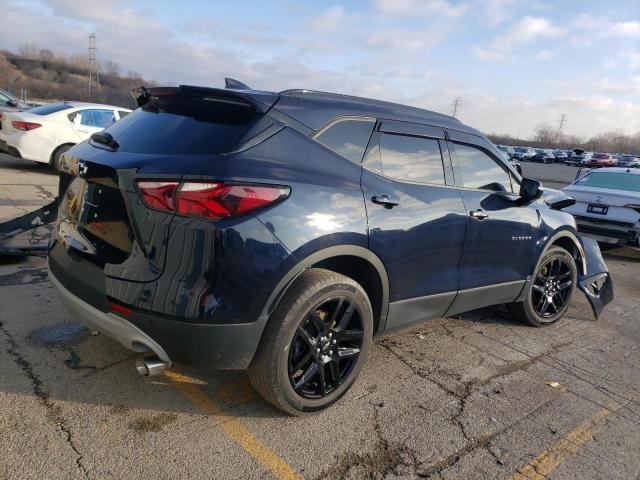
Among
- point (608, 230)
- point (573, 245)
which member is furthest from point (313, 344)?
point (608, 230)

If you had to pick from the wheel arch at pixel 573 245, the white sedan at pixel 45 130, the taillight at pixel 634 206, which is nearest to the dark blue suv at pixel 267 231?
the wheel arch at pixel 573 245

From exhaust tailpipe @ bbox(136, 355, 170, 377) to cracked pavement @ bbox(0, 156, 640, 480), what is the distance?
0.36 metres

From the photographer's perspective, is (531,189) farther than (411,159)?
Yes

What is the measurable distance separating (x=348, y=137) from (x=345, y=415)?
1.70 meters

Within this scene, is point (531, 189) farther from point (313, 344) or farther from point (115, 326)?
point (115, 326)

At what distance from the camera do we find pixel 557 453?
284 cm

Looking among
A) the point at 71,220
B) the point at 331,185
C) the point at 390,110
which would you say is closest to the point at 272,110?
the point at 331,185

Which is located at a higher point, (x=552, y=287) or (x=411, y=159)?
(x=411, y=159)

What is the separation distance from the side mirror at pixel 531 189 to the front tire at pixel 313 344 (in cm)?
193

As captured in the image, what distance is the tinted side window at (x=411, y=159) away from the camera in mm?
3242

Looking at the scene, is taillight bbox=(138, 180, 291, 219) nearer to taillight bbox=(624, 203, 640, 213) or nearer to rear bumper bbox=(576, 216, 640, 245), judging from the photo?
rear bumper bbox=(576, 216, 640, 245)

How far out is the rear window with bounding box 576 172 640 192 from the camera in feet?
28.2

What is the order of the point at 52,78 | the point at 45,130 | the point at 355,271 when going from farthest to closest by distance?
the point at 52,78, the point at 45,130, the point at 355,271

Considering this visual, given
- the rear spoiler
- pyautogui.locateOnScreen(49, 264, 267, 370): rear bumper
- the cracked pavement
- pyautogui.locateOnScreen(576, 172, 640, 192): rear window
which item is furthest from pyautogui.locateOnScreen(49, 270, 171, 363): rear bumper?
pyautogui.locateOnScreen(576, 172, 640, 192): rear window
